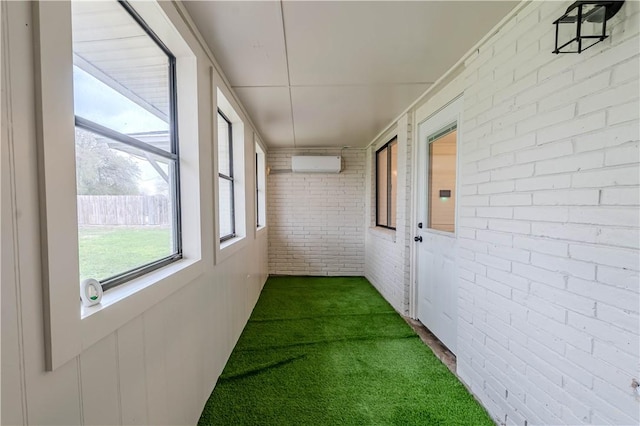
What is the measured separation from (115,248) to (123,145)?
1.43 ft

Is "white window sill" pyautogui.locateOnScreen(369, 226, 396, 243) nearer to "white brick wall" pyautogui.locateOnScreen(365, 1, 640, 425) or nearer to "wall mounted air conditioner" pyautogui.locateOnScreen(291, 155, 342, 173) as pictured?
"wall mounted air conditioner" pyautogui.locateOnScreen(291, 155, 342, 173)

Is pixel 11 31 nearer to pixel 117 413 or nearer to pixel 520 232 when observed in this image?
pixel 117 413

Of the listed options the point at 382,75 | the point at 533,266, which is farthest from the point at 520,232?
the point at 382,75

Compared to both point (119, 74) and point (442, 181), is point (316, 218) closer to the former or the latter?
point (442, 181)

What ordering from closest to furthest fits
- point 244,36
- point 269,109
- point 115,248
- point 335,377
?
1. point 115,248
2. point 244,36
3. point 335,377
4. point 269,109

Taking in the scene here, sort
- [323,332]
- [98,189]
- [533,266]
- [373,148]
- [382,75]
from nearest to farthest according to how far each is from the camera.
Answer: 1. [98,189]
2. [533,266]
3. [382,75]
4. [323,332]
5. [373,148]

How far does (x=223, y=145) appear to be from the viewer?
2.72 meters

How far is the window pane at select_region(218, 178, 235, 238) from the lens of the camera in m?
2.56

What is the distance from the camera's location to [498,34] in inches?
63.7

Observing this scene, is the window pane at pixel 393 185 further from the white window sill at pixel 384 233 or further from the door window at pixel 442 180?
the door window at pixel 442 180

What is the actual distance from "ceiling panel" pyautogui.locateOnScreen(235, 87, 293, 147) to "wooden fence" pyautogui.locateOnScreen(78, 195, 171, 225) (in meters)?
1.46

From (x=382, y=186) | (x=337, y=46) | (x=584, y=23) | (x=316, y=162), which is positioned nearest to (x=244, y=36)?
(x=337, y=46)

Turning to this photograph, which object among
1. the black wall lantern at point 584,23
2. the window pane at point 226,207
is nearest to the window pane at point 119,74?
the window pane at point 226,207

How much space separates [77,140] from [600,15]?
6.54 feet
